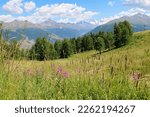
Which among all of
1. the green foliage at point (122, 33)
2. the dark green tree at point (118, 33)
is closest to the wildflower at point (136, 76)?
the green foliage at point (122, 33)

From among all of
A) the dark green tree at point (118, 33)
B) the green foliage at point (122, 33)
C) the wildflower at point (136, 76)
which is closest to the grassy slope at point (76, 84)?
the wildflower at point (136, 76)

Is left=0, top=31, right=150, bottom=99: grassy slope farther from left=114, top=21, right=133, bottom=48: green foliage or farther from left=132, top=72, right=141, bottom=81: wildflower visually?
left=114, top=21, right=133, bottom=48: green foliage

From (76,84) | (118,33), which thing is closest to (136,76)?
(76,84)

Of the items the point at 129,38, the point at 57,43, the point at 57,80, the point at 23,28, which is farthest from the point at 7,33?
the point at 57,43

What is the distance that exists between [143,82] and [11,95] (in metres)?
2.35

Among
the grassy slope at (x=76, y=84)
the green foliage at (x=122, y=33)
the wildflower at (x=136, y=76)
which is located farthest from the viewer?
the green foliage at (x=122, y=33)

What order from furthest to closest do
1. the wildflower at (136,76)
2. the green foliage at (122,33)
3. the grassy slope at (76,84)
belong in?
the green foliage at (122,33) < the wildflower at (136,76) < the grassy slope at (76,84)

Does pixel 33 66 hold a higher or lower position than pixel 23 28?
lower

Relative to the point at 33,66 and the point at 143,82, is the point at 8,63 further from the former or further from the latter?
the point at 143,82

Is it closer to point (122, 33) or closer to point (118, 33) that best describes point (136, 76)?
point (122, 33)

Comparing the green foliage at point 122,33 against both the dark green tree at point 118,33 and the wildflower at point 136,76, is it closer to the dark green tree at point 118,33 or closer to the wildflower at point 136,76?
the dark green tree at point 118,33

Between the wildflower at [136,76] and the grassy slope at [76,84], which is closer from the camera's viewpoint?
the grassy slope at [76,84]

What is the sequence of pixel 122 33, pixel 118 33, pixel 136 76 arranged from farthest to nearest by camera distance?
1. pixel 118 33
2. pixel 122 33
3. pixel 136 76

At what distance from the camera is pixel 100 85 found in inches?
213
